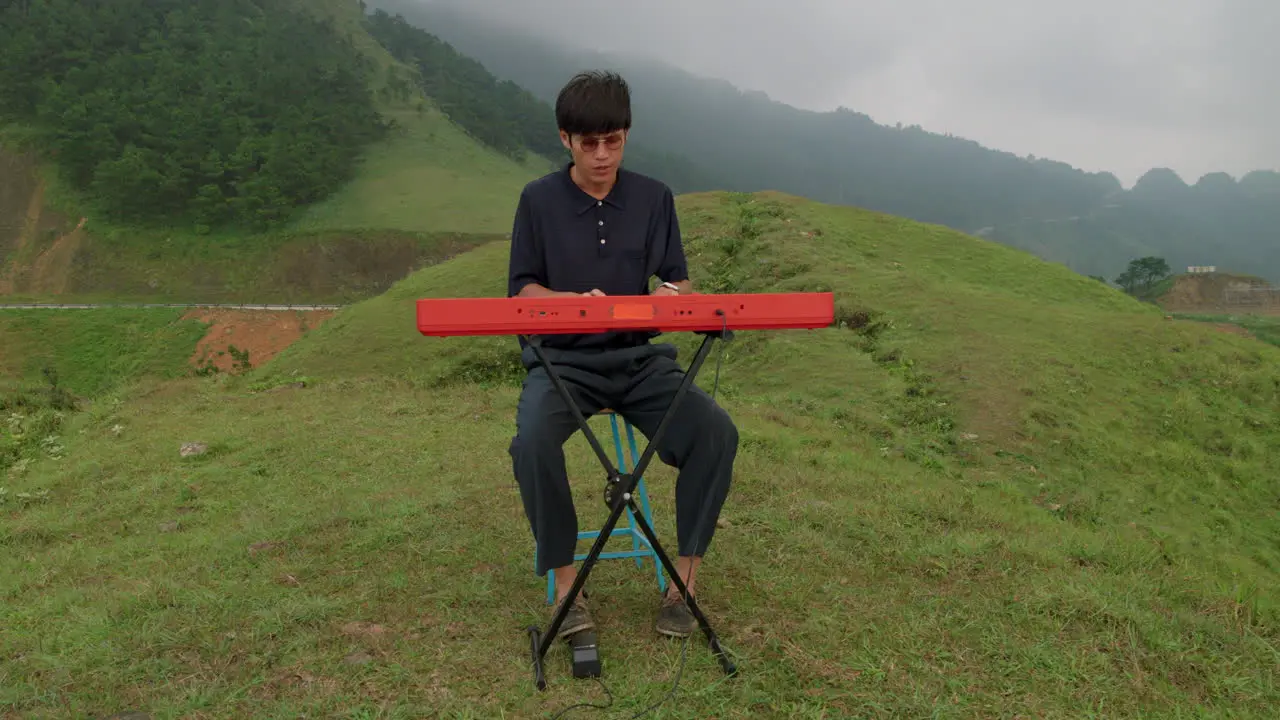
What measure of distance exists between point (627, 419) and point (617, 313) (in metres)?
0.81

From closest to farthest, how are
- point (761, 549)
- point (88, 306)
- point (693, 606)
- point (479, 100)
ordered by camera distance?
point (693, 606), point (761, 549), point (88, 306), point (479, 100)

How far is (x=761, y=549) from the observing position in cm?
433

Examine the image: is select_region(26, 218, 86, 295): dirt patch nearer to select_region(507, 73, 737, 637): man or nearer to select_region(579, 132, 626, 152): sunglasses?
select_region(507, 73, 737, 637): man

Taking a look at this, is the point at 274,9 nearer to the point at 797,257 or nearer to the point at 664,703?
the point at 797,257

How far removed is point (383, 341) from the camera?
15.4m

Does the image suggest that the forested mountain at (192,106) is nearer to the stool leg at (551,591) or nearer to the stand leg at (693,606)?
the stool leg at (551,591)

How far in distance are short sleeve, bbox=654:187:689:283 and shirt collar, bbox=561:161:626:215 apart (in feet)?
0.68

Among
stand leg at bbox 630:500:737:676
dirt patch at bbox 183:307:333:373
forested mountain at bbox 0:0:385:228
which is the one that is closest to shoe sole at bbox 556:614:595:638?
stand leg at bbox 630:500:737:676

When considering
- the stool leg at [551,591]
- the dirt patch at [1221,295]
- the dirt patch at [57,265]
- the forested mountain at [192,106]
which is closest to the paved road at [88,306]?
the dirt patch at [57,265]

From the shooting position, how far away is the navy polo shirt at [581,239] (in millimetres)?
3533

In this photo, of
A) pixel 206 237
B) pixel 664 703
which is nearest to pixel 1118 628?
pixel 664 703

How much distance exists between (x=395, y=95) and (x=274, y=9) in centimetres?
2270

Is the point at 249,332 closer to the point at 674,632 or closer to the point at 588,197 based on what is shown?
the point at 588,197

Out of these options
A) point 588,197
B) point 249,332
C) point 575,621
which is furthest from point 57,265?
point 575,621
